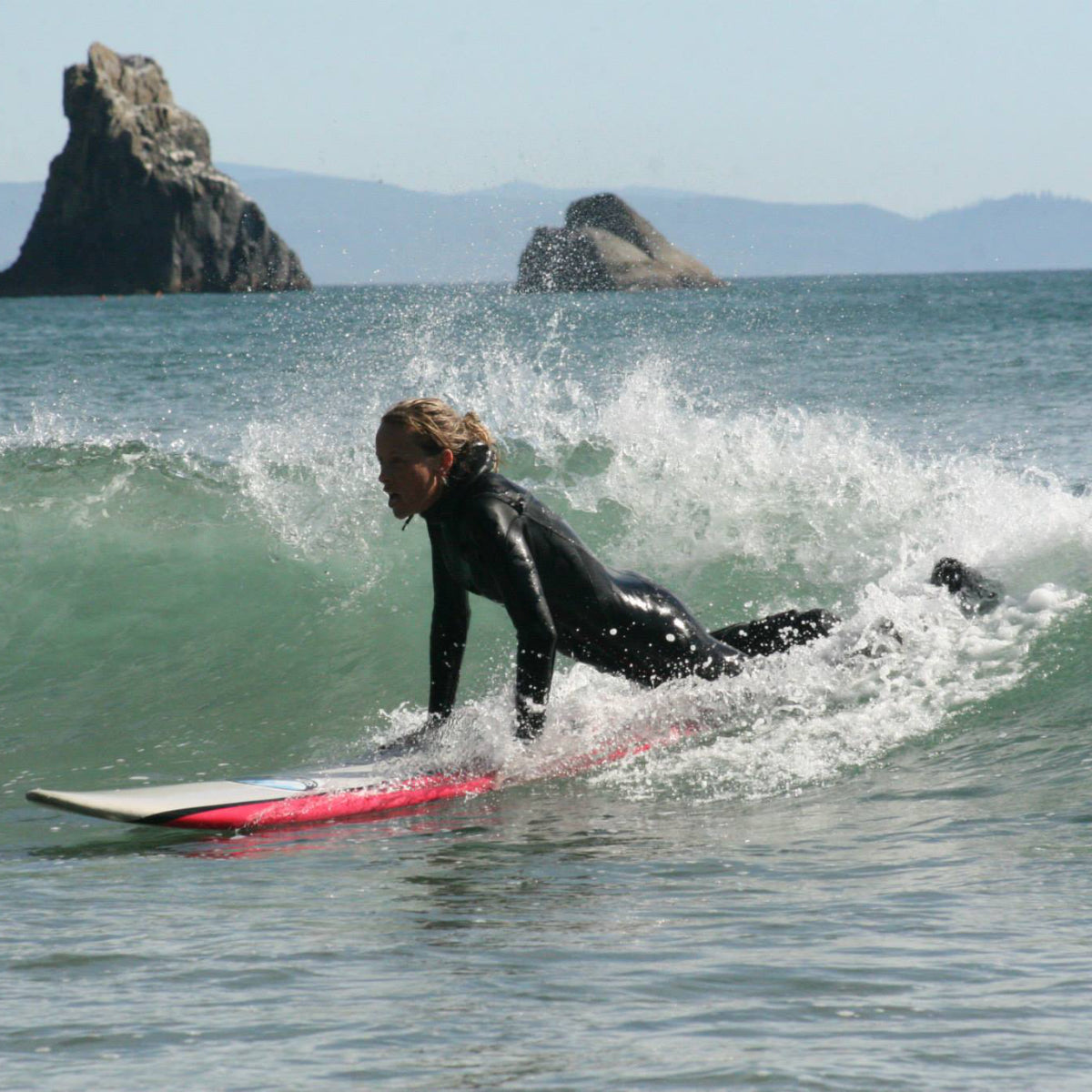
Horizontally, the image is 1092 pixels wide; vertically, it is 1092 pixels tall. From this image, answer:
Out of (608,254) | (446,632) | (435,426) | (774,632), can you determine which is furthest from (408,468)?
(608,254)

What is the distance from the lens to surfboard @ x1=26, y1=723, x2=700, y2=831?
479 cm

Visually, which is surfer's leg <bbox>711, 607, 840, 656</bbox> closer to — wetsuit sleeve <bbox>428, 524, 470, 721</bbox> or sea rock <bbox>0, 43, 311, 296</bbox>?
wetsuit sleeve <bbox>428, 524, 470, 721</bbox>

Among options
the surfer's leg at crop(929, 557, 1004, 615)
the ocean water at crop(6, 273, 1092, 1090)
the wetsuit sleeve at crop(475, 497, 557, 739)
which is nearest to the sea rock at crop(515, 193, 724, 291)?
the ocean water at crop(6, 273, 1092, 1090)

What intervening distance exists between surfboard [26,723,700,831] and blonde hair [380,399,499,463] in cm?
112

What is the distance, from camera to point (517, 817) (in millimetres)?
4949

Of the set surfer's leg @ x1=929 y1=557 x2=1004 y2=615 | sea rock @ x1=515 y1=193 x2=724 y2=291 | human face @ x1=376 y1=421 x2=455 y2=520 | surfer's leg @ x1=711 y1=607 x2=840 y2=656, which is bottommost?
surfer's leg @ x1=711 y1=607 x2=840 y2=656

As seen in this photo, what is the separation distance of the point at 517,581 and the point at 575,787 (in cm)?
84

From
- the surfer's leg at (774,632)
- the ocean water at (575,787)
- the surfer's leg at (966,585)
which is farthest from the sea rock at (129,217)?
the surfer's leg at (774,632)

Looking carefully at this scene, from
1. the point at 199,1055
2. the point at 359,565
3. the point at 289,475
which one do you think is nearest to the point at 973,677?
the point at 359,565

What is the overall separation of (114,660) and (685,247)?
8954 cm

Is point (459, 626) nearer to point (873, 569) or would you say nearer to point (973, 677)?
point (973, 677)

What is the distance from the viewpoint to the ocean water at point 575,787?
→ 2.85 metres

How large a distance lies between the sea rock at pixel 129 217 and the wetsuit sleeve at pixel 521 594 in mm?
89543

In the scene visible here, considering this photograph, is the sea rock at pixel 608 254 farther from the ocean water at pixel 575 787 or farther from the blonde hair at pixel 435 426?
the blonde hair at pixel 435 426
